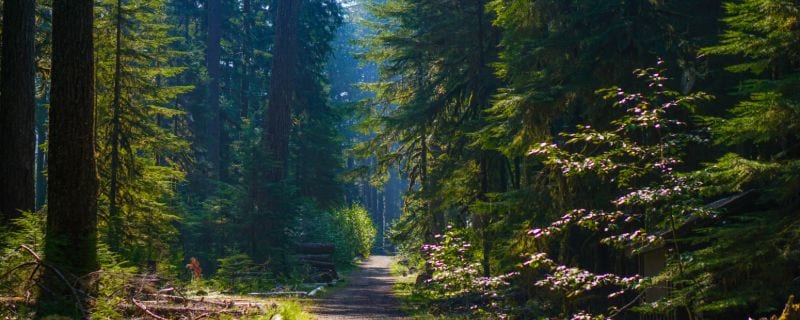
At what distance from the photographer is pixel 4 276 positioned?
862cm

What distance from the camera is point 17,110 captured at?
40.2 feet

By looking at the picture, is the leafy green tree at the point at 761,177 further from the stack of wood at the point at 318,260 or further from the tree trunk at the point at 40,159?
the tree trunk at the point at 40,159

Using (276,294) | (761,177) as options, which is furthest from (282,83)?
(761,177)

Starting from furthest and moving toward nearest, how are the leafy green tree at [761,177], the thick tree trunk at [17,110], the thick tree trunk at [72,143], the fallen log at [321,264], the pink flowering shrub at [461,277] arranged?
the fallen log at [321,264] < the thick tree trunk at [17,110] < the pink flowering shrub at [461,277] < the thick tree trunk at [72,143] < the leafy green tree at [761,177]

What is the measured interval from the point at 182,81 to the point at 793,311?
42532mm

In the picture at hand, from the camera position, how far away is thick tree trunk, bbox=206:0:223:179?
38.1m

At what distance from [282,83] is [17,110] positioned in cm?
1837

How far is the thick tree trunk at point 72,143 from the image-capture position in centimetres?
961

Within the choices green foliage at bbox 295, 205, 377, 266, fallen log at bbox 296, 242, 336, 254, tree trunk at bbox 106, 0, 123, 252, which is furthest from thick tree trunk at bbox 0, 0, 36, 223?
green foliage at bbox 295, 205, 377, 266

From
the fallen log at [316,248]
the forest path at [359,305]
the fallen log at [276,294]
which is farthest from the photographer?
the fallen log at [316,248]

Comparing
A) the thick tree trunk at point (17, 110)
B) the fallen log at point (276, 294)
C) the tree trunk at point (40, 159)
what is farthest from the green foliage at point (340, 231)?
the thick tree trunk at point (17, 110)

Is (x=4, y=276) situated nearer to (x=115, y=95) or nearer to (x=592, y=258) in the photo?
(x=115, y=95)

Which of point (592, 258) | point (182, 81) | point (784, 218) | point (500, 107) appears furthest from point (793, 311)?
point (182, 81)

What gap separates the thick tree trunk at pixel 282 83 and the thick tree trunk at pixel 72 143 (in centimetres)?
1893
